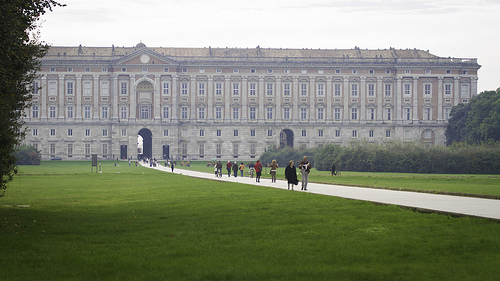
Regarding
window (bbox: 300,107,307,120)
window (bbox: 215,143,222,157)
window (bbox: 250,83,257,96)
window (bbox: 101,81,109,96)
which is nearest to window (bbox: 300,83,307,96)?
window (bbox: 300,107,307,120)

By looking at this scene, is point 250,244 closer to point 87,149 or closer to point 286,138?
point 87,149

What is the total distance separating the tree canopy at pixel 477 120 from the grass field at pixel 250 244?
71.5 m

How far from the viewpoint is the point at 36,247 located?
14.5 meters

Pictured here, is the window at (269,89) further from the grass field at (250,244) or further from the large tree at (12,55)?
the grass field at (250,244)

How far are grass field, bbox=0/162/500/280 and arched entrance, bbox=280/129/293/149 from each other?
97.6 m

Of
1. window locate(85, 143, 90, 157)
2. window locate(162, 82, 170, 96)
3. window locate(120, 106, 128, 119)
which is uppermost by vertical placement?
window locate(162, 82, 170, 96)

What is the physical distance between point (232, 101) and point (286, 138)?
14259mm

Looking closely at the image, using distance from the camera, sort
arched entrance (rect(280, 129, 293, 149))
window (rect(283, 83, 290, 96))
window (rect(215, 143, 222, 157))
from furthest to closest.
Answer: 1. arched entrance (rect(280, 129, 293, 149))
2. window (rect(283, 83, 290, 96))
3. window (rect(215, 143, 222, 157))

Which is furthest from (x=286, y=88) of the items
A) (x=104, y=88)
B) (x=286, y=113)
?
(x=104, y=88)

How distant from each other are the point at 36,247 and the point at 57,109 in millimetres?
103827

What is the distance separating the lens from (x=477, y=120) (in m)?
96.2

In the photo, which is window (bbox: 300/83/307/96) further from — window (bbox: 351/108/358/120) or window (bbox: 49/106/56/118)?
window (bbox: 49/106/56/118)

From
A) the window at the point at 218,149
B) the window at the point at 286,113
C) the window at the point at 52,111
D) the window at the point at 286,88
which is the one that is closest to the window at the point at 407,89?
the window at the point at 286,88

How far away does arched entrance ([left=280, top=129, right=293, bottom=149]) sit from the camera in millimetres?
119312
